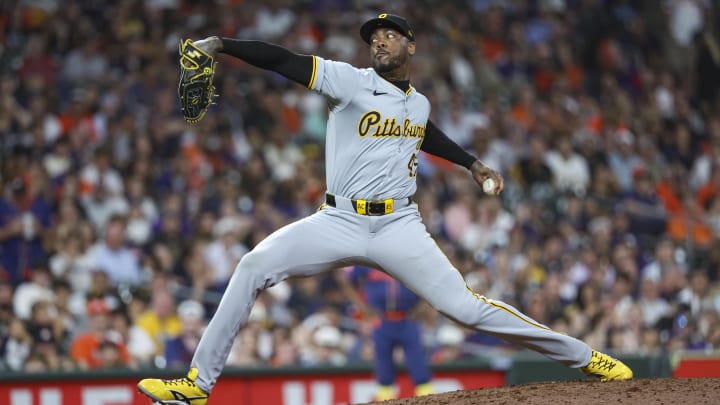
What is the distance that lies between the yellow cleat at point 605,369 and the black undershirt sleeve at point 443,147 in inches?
45.8

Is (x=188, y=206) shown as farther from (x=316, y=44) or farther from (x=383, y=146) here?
(x=383, y=146)

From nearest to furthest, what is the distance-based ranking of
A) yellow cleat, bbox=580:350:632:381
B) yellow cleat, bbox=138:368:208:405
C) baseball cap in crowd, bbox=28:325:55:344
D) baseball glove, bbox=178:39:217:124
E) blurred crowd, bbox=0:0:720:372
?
baseball glove, bbox=178:39:217:124 → yellow cleat, bbox=138:368:208:405 → yellow cleat, bbox=580:350:632:381 → baseball cap in crowd, bbox=28:325:55:344 → blurred crowd, bbox=0:0:720:372

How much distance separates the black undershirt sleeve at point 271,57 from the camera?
4738 mm

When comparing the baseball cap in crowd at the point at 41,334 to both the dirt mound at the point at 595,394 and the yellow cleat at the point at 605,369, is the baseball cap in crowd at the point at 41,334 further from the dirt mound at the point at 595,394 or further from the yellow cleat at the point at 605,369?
the yellow cleat at the point at 605,369

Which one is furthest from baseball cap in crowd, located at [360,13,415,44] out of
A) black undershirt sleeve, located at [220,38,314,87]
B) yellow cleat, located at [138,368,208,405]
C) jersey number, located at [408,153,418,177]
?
yellow cleat, located at [138,368,208,405]

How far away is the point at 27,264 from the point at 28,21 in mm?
3383

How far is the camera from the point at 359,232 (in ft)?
16.6

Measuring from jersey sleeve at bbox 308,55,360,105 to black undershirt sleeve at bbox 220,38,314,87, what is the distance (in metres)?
0.03

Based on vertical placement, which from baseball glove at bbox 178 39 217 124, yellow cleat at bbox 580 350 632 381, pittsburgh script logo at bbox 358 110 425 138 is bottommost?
yellow cleat at bbox 580 350 632 381

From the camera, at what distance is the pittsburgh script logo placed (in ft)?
16.6

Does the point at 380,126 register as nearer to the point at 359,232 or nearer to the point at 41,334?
the point at 359,232

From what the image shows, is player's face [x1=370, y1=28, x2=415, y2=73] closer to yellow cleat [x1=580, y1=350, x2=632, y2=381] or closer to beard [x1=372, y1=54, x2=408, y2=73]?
beard [x1=372, y1=54, x2=408, y2=73]

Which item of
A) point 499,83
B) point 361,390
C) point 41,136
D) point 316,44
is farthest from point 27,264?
point 499,83

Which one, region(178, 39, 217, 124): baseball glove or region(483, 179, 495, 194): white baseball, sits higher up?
region(178, 39, 217, 124): baseball glove
